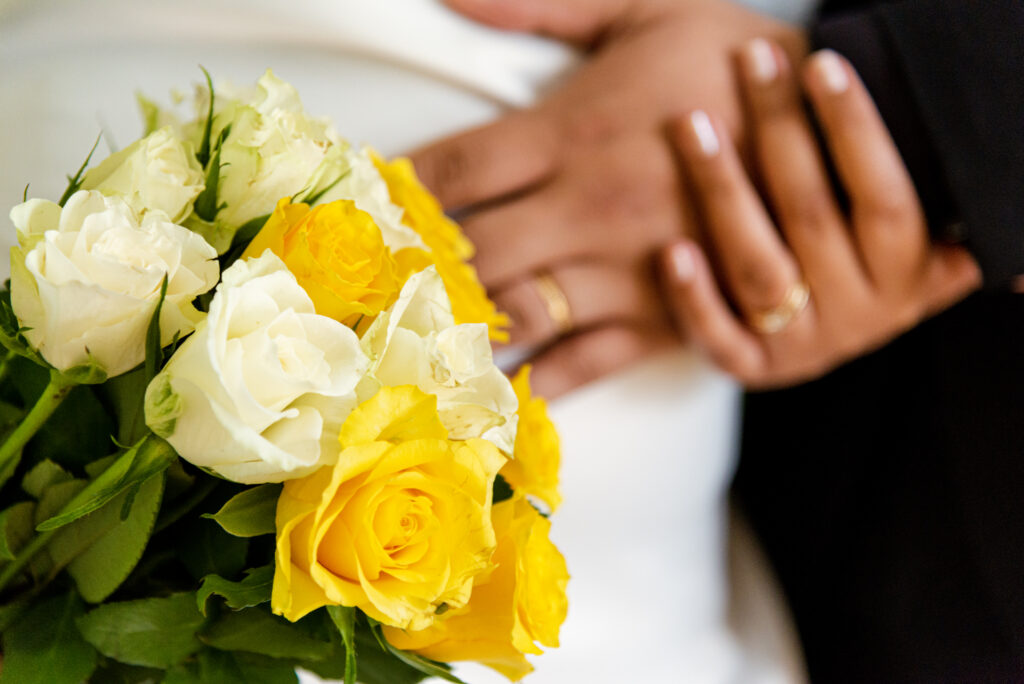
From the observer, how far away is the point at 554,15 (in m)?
0.58

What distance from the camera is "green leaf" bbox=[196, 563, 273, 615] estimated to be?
26cm

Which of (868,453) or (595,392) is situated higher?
(595,392)

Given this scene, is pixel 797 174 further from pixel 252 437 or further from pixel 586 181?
pixel 252 437

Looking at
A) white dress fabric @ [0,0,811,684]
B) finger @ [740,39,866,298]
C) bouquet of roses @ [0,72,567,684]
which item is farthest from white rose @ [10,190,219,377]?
finger @ [740,39,866,298]

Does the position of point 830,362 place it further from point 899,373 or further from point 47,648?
point 47,648

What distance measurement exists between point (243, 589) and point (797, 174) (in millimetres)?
473

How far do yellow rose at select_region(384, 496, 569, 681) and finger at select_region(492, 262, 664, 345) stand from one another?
28 centimetres

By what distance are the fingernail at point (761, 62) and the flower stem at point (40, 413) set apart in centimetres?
50

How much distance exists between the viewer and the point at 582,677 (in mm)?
605

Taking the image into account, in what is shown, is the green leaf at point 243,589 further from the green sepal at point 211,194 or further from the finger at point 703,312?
the finger at point 703,312

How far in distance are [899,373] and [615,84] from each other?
354 millimetres

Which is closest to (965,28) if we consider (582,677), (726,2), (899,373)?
(726,2)

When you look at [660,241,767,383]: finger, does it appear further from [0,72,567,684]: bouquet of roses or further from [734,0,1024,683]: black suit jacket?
[0,72,567,684]: bouquet of roses

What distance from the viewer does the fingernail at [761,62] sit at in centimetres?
59
